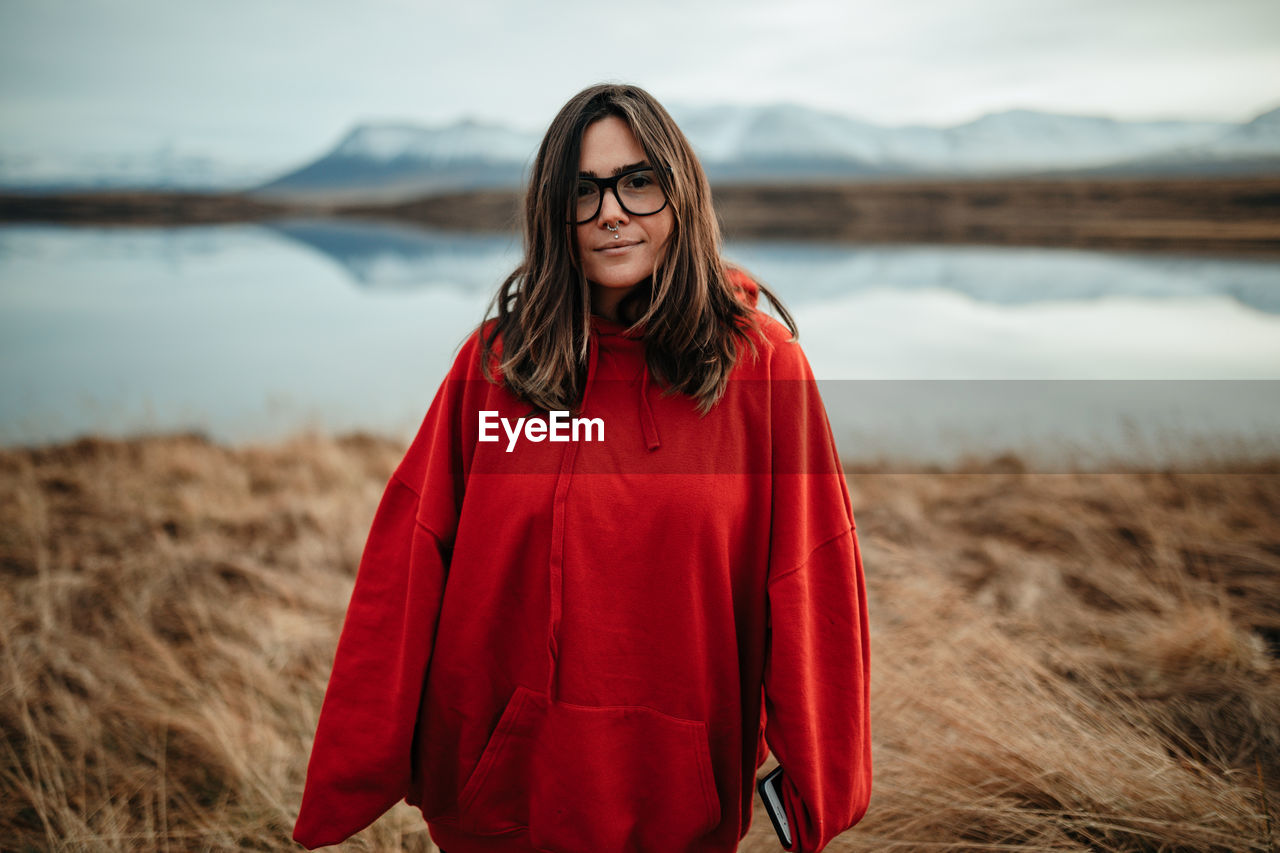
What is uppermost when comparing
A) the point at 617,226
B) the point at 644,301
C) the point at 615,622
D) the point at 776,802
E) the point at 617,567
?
A: the point at 617,226

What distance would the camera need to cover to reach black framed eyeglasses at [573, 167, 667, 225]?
1541mm

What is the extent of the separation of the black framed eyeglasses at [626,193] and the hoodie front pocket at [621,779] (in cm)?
107

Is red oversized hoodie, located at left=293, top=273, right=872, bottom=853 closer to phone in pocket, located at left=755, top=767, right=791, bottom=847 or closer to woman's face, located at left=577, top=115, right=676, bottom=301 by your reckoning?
phone in pocket, located at left=755, top=767, right=791, bottom=847

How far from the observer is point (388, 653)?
166 cm

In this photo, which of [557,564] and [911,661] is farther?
[911,661]

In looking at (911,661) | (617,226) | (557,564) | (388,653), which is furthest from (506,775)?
(911,661)

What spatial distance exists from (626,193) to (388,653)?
1.16 m

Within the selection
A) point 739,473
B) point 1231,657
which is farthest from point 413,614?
point 1231,657

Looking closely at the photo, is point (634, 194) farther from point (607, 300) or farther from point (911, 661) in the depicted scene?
point (911, 661)

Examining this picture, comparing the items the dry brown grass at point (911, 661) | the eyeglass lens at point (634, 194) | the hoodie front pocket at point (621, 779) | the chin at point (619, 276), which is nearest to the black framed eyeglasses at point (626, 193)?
the eyeglass lens at point (634, 194)

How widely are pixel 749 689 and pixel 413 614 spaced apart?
0.78 meters

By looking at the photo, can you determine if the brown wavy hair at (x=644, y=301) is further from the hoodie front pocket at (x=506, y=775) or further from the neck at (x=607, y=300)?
the hoodie front pocket at (x=506, y=775)

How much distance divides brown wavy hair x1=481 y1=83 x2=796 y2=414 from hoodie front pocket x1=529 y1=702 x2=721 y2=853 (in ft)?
2.24

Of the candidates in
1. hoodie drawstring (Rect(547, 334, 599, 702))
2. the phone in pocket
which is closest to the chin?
hoodie drawstring (Rect(547, 334, 599, 702))
